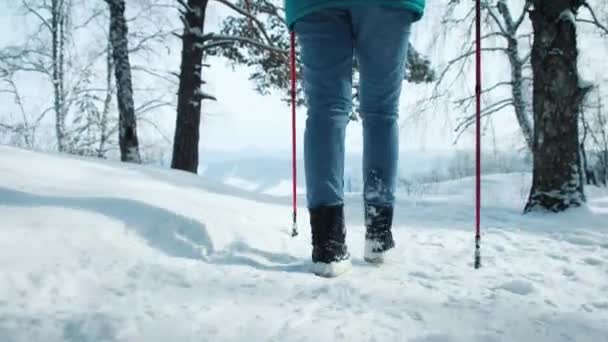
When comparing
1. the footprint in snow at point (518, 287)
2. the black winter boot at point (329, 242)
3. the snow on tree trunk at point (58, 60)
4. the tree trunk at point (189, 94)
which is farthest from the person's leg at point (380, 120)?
the snow on tree trunk at point (58, 60)

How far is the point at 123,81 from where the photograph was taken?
24.7ft

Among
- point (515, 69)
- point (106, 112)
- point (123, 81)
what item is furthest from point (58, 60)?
point (515, 69)

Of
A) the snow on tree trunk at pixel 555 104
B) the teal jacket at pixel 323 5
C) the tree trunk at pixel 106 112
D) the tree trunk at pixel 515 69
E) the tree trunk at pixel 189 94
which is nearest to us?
the teal jacket at pixel 323 5

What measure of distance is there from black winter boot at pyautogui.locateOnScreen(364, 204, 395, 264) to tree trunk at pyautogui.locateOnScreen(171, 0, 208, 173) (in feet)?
18.7

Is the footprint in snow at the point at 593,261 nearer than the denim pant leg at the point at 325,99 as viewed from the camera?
No

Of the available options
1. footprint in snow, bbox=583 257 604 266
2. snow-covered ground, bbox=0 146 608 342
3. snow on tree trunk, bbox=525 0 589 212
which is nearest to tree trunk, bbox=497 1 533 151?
snow on tree trunk, bbox=525 0 589 212

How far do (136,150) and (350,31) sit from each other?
657 cm

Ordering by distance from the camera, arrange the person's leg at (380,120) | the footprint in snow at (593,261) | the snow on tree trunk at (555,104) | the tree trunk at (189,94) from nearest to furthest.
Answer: the person's leg at (380,120) → the footprint in snow at (593,261) → the snow on tree trunk at (555,104) → the tree trunk at (189,94)

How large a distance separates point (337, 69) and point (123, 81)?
6.69 metres

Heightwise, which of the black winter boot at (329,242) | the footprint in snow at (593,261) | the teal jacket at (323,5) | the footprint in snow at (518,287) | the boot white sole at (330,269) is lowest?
the footprint in snow at (518,287)

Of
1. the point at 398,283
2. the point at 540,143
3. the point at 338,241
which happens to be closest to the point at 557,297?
the point at 398,283

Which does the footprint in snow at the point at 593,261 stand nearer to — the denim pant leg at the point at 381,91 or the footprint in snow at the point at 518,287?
the footprint in snow at the point at 518,287

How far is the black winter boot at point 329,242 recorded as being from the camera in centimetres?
159

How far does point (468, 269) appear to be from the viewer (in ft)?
5.74
